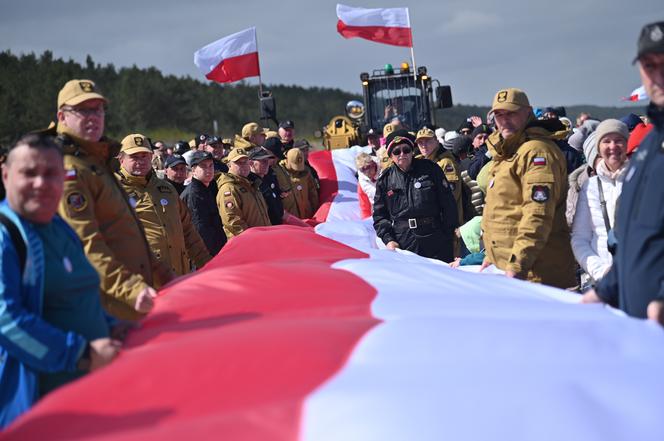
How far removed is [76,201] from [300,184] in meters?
7.86

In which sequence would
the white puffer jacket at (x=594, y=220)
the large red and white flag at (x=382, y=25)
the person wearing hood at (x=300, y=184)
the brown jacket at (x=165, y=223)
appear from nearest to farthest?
the white puffer jacket at (x=594, y=220) → the brown jacket at (x=165, y=223) → the person wearing hood at (x=300, y=184) → the large red and white flag at (x=382, y=25)

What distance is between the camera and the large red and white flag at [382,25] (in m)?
17.4

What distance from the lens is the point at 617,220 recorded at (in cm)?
358

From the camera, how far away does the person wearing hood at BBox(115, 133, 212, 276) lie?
603 centimetres

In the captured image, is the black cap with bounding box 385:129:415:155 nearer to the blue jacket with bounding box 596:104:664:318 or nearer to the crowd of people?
the crowd of people

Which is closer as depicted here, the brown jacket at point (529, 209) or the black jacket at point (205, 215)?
the brown jacket at point (529, 209)

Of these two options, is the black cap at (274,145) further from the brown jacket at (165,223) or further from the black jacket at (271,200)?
the brown jacket at (165,223)

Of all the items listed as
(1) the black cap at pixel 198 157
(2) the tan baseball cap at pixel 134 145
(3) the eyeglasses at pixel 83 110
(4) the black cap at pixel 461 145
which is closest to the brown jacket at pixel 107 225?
(3) the eyeglasses at pixel 83 110

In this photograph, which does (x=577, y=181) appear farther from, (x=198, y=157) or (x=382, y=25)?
(x=382, y=25)

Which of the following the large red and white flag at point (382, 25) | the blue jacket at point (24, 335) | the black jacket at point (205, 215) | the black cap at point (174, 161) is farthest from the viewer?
the large red and white flag at point (382, 25)

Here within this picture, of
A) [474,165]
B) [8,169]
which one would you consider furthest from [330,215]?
[8,169]

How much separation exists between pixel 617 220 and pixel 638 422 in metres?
1.14

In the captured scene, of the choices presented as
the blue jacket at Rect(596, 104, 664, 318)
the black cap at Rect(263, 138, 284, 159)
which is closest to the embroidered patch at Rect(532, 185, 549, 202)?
the blue jacket at Rect(596, 104, 664, 318)

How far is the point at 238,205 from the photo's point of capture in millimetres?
7844
